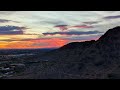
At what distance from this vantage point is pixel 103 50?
86.0ft
